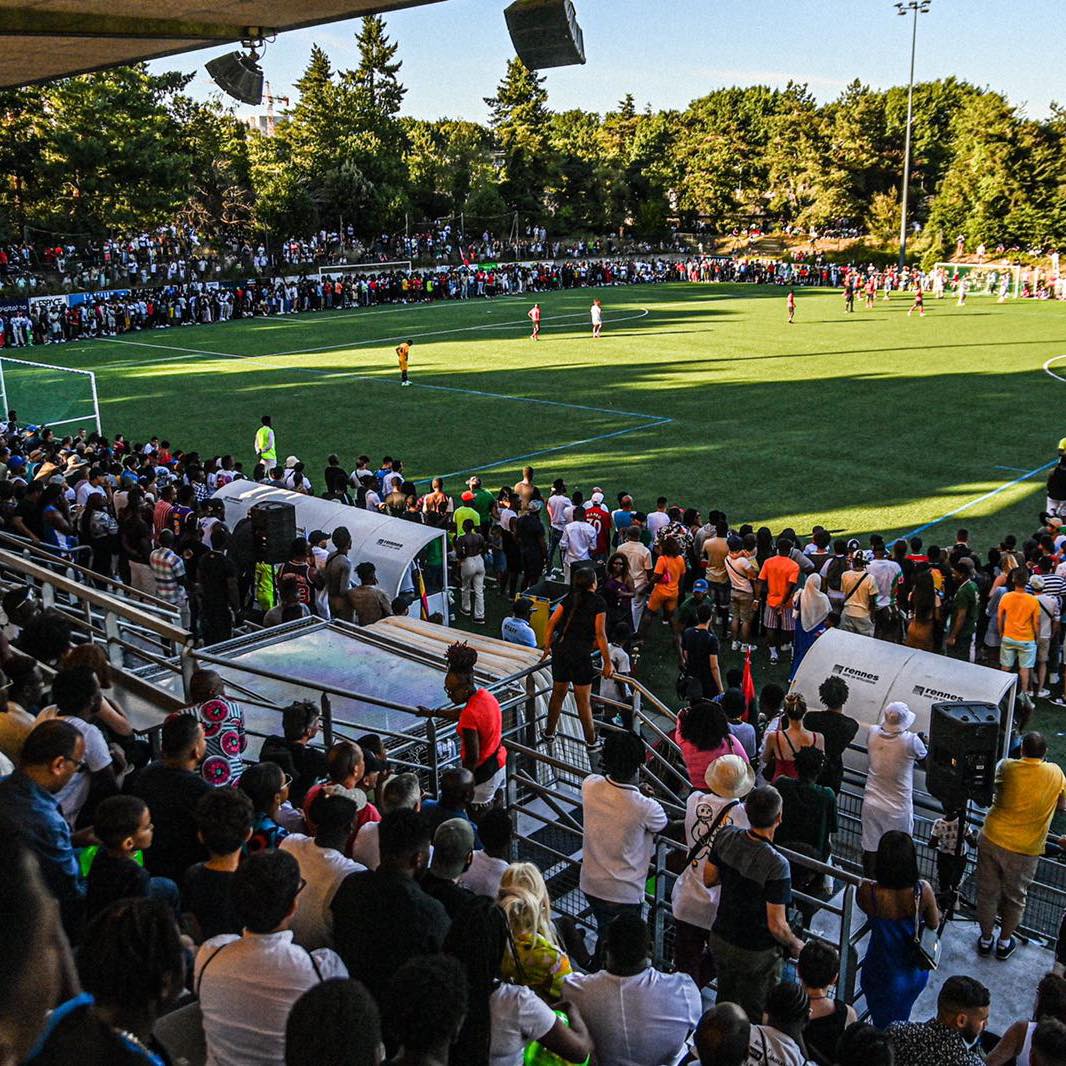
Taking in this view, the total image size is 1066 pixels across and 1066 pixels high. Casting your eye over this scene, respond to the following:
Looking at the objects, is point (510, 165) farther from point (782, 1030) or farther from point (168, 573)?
point (782, 1030)

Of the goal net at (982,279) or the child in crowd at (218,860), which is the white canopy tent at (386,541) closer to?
the child in crowd at (218,860)

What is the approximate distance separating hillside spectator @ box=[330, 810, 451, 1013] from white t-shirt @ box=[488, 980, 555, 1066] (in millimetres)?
320

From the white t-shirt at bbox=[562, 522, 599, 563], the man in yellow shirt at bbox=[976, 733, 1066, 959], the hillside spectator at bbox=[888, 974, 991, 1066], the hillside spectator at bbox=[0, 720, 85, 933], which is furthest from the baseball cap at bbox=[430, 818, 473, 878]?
the white t-shirt at bbox=[562, 522, 599, 563]

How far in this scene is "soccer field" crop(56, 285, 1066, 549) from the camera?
1975 centimetres

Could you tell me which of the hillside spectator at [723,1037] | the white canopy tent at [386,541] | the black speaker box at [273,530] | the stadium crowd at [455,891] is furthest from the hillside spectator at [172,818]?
the white canopy tent at [386,541]

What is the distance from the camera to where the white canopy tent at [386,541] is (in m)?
12.8

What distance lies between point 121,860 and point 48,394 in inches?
782

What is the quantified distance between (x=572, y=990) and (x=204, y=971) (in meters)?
1.40

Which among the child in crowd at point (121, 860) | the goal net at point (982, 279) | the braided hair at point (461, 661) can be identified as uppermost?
the goal net at point (982, 279)

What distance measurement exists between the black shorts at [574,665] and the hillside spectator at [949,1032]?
396 centimetres

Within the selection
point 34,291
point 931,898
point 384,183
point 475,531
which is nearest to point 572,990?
point 931,898

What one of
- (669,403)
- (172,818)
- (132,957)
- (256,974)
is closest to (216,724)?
(172,818)

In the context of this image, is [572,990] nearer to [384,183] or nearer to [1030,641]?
[1030,641]

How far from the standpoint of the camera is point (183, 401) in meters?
28.4
